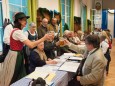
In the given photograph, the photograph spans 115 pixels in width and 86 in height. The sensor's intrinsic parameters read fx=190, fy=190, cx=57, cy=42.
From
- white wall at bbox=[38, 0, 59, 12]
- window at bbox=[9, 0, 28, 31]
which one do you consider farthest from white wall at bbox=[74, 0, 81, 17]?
window at bbox=[9, 0, 28, 31]

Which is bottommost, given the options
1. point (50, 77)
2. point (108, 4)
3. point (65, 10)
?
point (50, 77)

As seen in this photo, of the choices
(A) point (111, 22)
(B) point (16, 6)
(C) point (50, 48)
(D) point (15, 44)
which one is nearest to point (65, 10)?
(B) point (16, 6)

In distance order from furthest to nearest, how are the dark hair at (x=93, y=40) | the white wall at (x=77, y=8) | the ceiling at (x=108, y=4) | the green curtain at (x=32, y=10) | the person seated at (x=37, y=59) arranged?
the ceiling at (x=108, y=4), the white wall at (x=77, y=8), the green curtain at (x=32, y=10), the person seated at (x=37, y=59), the dark hair at (x=93, y=40)

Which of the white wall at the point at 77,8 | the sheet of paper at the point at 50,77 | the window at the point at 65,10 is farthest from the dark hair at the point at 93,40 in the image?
the white wall at the point at 77,8

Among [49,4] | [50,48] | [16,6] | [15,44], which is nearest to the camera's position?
[15,44]

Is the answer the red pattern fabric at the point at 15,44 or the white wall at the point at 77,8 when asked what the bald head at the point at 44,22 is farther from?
the white wall at the point at 77,8

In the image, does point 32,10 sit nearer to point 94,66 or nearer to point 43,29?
point 43,29

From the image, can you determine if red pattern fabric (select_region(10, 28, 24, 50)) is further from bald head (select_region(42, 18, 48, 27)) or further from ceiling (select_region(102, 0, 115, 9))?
ceiling (select_region(102, 0, 115, 9))

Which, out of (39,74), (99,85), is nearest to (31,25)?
(39,74)

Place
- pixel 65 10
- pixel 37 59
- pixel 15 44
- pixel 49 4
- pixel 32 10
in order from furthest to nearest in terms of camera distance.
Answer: pixel 65 10 < pixel 49 4 < pixel 32 10 < pixel 37 59 < pixel 15 44

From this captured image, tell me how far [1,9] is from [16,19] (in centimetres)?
99

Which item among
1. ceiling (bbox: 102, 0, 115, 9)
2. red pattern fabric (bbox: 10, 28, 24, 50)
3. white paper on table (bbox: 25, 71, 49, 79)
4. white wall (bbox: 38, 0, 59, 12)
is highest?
ceiling (bbox: 102, 0, 115, 9)

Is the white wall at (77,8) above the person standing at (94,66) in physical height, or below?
above

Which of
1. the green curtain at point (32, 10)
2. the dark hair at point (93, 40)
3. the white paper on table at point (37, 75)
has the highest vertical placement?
the green curtain at point (32, 10)
